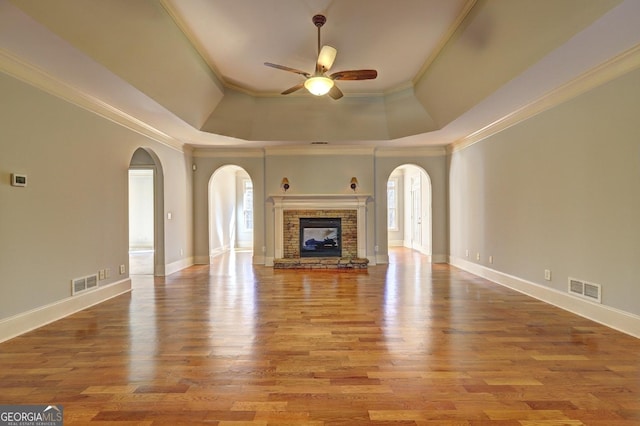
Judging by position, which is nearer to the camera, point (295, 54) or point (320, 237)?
point (295, 54)

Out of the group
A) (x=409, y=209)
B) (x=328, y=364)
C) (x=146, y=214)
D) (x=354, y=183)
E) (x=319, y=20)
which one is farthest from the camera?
(x=146, y=214)

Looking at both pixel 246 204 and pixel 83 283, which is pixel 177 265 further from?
pixel 246 204

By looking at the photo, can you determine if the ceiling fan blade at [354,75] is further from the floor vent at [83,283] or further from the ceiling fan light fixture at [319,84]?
the floor vent at [83,283]

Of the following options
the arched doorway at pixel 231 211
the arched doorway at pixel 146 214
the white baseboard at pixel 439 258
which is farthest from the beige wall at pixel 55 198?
the white baseboard at pixel 439 258

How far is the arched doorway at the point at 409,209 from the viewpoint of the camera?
933cm

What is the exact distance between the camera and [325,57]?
363cm

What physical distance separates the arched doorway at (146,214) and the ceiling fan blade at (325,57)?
11.6 feet

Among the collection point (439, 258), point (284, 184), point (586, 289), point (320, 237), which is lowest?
point (439, 258)

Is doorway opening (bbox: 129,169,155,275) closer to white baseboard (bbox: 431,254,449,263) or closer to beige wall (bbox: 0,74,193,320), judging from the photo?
beige wall (bbox: 0,74,193,320)

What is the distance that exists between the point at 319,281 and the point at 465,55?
394 centimetres

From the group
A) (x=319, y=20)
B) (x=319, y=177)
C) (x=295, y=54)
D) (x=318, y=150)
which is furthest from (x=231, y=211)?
(x=319, y=20)

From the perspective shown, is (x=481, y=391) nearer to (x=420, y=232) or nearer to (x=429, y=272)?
(x=429, y=272)

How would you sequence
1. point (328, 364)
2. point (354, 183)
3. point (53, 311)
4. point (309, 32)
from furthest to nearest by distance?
point (354, 183) < point (309, 32) < point (53, 311) < point (328, 364)

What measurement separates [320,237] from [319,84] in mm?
4110
